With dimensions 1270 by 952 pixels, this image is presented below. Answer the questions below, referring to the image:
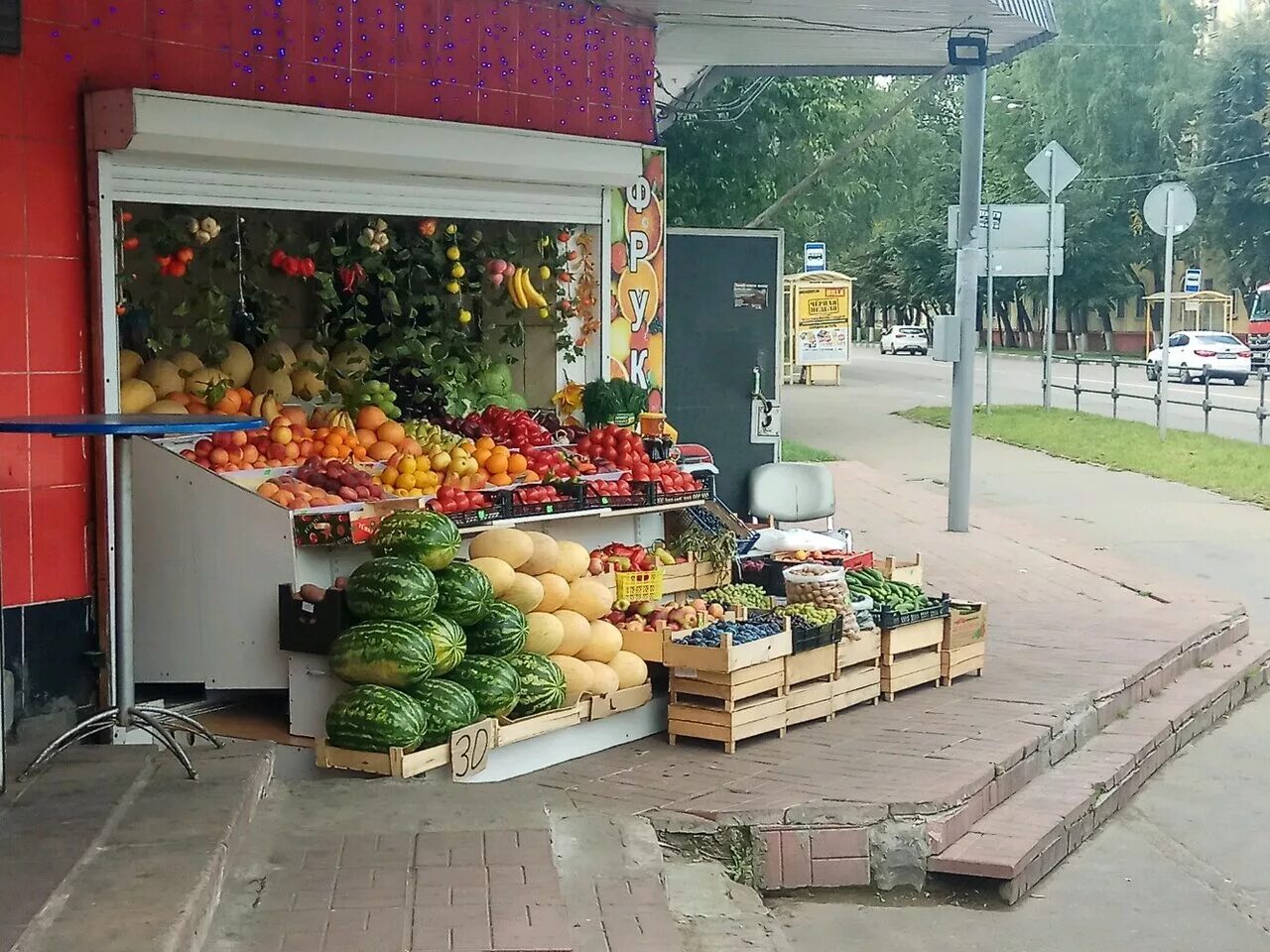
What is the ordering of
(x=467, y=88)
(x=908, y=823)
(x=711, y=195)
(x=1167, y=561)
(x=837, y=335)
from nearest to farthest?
(x=908, y=823), (x=467, y=88), (x=1167, y=561), (x=711, y=195), (x=837, y=335)

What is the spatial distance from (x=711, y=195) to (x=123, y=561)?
1343 cm

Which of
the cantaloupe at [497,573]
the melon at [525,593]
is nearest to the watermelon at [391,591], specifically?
the cantaloupe at [497,573]

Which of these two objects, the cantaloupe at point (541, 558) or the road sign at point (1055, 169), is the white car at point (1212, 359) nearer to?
the road sign at point (1055, 169)

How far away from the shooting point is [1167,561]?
41.2 feet

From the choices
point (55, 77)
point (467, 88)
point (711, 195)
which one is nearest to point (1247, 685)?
point (467, 88)

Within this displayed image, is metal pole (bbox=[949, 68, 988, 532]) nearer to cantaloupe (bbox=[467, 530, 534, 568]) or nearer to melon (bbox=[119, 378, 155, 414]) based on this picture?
cantaloupe (bbox=[467, 530, 534, 568])

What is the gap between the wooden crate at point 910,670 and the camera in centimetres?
768

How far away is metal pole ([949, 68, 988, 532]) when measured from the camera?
41.2ft

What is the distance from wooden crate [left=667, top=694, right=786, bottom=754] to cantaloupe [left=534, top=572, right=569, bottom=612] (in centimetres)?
72

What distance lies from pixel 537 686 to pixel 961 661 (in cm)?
274

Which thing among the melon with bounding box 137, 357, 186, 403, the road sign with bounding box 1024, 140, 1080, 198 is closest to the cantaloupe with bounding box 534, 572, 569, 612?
the melon with bounding box 137, 357, 186, 403

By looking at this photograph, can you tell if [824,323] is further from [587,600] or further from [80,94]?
[80,94]

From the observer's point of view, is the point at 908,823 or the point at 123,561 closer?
the point at 123,561

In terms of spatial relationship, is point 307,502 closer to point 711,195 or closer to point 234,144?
point 234,144
